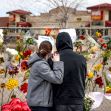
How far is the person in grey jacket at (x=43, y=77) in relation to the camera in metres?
4.62

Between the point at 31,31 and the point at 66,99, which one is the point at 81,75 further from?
the point at 31,31

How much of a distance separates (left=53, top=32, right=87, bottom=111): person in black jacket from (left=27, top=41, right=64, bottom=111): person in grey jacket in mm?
74

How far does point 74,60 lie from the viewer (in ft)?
15.3

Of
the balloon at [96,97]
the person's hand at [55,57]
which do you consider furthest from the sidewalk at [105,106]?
the person's hand at [55,57]

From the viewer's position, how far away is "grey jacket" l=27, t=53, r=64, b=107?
461cm

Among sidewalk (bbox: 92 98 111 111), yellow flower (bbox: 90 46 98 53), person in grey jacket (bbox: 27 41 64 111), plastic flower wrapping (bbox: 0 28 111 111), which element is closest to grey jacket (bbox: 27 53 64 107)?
person in grey jacket (bbox: 27 41 64 111)

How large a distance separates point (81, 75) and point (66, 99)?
1.00 feet

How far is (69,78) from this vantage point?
15.4 ft

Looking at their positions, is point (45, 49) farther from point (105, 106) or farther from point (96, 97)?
point (105, 106)

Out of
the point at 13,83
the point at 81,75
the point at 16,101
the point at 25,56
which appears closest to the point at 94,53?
the point at 25,56

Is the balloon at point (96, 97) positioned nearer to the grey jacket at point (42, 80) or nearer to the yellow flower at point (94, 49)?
the yellow flower at point (94, 49)

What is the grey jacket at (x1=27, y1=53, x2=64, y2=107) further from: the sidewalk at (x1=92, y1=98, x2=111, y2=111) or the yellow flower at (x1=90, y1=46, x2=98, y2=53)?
the sidewalk at (x1=92, y1=98, x2=111, y2=111)

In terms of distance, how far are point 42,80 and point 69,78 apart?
30 cm

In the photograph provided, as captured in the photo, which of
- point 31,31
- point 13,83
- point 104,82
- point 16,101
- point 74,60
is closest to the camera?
point 16,101
